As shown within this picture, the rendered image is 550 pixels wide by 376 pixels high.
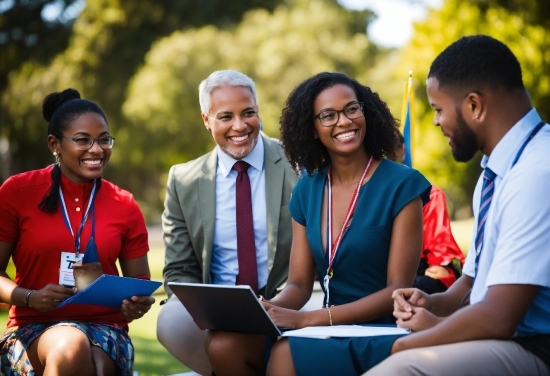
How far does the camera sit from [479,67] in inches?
116

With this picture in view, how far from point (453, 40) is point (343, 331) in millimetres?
17990

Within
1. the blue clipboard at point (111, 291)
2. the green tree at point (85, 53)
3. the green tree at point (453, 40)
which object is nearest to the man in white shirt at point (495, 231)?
the blue clipboard at point (111, 291)

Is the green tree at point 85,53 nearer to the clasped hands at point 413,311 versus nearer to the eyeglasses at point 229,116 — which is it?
the eyeglasses at point 229,116

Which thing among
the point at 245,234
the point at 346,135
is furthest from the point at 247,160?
the point at 346,135

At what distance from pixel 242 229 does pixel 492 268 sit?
7.87 ft

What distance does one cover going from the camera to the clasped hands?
3047 millimetres

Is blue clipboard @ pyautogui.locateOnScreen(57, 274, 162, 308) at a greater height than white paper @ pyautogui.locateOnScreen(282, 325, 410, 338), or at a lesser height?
greater

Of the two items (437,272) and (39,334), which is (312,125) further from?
(39,334)

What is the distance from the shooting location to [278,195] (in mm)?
5027

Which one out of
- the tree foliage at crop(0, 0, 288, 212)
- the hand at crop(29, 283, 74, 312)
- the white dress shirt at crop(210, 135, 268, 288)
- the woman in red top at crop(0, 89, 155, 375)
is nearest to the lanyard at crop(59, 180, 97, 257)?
the woman in red top at crop(0, 89, 155, 375)

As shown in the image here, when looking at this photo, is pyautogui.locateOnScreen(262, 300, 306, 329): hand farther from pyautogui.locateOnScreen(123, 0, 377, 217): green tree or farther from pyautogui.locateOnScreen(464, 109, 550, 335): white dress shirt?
pyautogui.locateOnScreen(123, 0, 377, 217): green tree

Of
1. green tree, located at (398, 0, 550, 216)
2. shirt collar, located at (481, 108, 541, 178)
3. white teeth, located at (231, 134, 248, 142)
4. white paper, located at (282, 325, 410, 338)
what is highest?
green tree, located at (398, 0, 550, 216)

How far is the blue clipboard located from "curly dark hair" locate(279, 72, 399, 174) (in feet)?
3.41

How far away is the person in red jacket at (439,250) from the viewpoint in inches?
207
